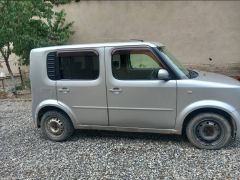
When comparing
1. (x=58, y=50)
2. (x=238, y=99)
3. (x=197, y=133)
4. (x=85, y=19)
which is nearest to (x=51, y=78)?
(x=58, y=50)

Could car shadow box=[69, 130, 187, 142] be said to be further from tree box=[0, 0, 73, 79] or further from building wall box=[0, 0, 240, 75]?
building wall box=[0, 0, 240, 75]

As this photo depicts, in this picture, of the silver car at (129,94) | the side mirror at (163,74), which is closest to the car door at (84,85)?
the silver car at (129,94)

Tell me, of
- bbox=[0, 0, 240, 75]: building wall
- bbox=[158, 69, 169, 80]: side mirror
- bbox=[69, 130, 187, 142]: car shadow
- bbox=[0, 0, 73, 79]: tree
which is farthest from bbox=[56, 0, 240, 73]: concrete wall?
bbox=[158, 69, 169, 80]: side mirror

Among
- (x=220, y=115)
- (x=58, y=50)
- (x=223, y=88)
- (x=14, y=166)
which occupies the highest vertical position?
(x=58, y=50)

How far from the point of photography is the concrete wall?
10633 millimetres

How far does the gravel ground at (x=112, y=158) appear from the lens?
4.19 m

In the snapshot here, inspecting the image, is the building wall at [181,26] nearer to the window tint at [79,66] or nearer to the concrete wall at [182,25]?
the concrete wall at [182,25]

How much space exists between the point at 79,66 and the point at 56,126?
1184 millimetres

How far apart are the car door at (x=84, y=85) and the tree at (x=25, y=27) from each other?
3805 mm

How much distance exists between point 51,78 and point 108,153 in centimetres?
165

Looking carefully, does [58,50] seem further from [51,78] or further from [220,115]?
[220,115]

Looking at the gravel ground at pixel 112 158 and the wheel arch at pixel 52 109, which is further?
the wheel arch at pixel 52 109

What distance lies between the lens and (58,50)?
17.4 ft

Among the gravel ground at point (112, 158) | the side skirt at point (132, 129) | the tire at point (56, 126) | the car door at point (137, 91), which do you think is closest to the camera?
the gravel ground at point (112, 158)
